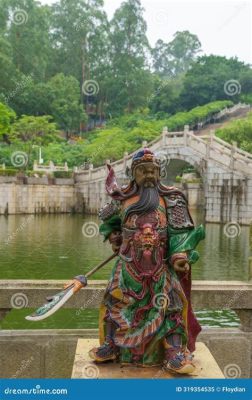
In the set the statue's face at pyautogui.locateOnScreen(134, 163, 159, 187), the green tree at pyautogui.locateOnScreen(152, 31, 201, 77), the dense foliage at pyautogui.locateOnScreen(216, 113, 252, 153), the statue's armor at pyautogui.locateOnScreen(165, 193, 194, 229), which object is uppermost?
the green tree at pyautogui.locateOnScreen(152, 31, 201, 77)

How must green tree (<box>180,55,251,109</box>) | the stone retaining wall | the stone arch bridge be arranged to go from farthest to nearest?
green tree (<box>180,55,251,109</box>), the stone retaining wall, the stone arch bridge

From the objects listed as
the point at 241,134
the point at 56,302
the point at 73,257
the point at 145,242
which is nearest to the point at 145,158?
the point at 145,242

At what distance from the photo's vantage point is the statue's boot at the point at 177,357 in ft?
13.8

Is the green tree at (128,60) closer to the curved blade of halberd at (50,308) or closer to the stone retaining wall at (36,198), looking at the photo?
the stone retaining wall at (36,198)

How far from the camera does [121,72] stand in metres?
60.6

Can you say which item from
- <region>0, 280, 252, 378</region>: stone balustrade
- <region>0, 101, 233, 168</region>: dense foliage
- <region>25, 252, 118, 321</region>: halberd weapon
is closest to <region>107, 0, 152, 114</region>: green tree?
<region>0, 101, 233, 168</region>: dense foliage

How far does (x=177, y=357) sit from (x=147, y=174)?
5.18 ft

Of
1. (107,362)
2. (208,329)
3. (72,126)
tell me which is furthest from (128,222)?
(72,126)

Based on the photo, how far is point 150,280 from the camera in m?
4.38

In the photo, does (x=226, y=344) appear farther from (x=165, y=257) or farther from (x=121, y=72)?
(x=121, y=72)

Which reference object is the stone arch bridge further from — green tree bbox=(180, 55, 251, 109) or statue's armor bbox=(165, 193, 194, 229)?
green tree bbox=(180, 55, 251, 109)

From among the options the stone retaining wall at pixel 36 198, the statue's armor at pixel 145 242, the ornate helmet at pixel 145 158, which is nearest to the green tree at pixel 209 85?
the stone retaining wall at pixel 36 198

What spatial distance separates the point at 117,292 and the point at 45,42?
53903 mm

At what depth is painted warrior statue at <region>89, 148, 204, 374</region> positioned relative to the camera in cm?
434
